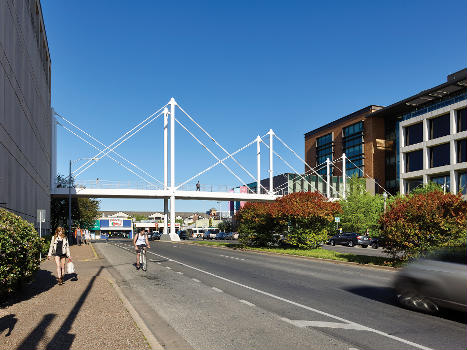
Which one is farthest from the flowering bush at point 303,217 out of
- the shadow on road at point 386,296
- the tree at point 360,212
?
the tree at point 360,212

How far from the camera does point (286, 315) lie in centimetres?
810

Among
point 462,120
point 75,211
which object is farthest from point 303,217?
point 75,211

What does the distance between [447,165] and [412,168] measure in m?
6.95

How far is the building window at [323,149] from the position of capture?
89.9 metres

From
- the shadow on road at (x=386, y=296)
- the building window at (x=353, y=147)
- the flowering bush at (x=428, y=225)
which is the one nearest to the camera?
the shadow on road at (x=386, y=296)

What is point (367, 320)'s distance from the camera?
7.65 metres

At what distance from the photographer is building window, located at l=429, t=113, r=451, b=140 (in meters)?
52.4

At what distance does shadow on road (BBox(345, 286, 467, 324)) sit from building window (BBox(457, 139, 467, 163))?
4450 cm

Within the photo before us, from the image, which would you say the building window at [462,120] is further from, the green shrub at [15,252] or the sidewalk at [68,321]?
the green shrub at [15,252]

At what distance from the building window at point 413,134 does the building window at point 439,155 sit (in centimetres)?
275

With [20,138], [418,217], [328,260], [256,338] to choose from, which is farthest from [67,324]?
[20,138]

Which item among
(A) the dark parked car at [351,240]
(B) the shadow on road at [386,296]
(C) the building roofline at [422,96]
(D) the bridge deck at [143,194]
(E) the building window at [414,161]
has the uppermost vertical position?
(C) the building roofline at [422,96]

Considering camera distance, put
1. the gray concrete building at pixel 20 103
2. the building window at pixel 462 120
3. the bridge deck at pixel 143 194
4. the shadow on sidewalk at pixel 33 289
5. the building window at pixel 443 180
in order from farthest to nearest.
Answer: the bridge deck at pixel 143 194
the building window at pixel 443 180
the building window at pixel 462 120
the gray concrete building at pixel 20 103
the shadow on sidewalk at pixel 33 289

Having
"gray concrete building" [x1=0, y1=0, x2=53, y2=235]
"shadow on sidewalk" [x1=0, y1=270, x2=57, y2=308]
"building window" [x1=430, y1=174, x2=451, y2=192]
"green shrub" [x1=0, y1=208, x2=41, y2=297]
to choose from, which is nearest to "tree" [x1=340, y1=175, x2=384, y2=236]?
"building window" [x1=430, y1=174, x2=451, y2=192]
